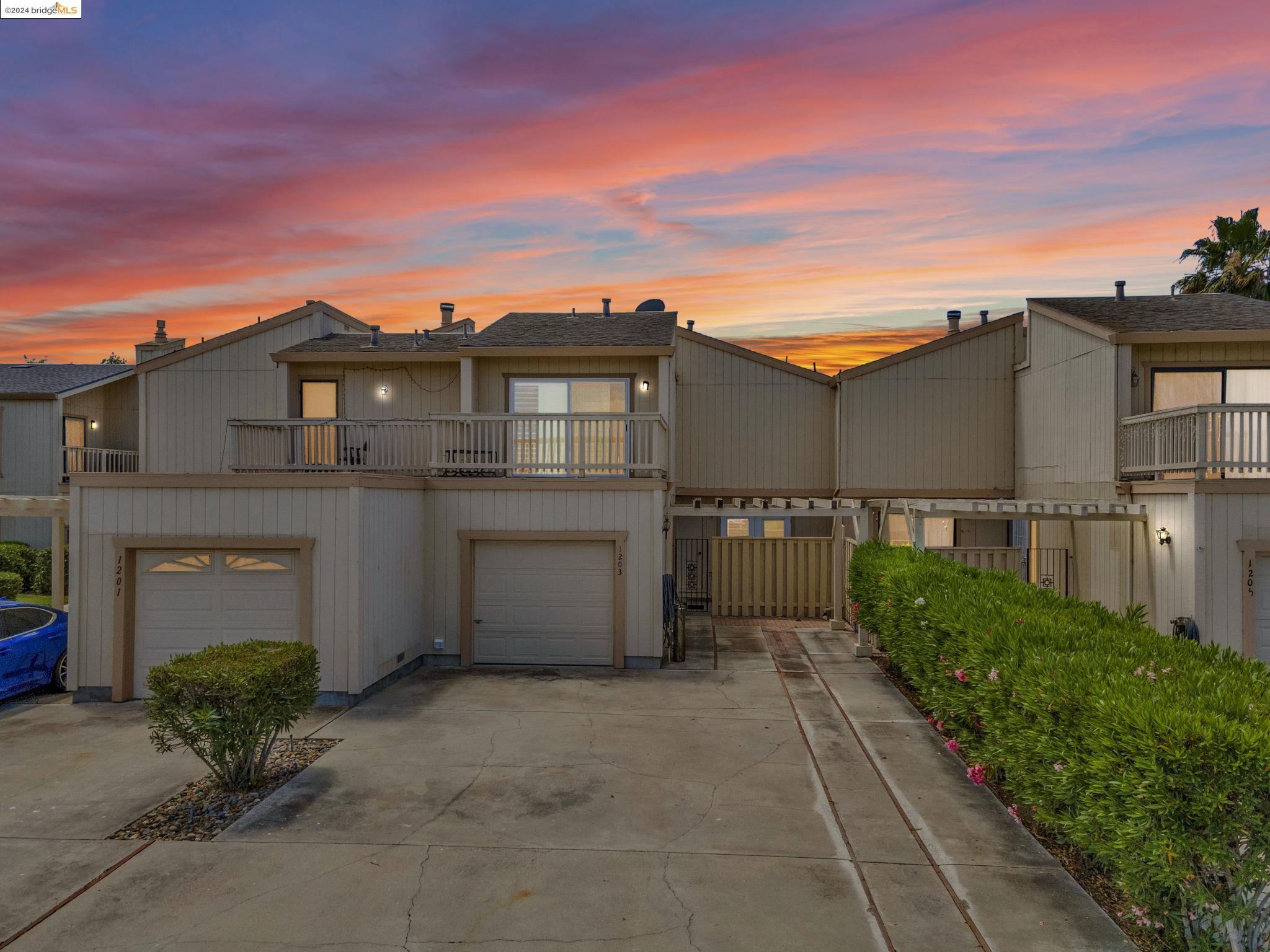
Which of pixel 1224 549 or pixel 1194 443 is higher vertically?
pixel 1194 443

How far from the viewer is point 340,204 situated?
17578 millimetres

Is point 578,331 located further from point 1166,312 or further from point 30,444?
point 30,444

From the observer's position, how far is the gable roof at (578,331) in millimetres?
15492

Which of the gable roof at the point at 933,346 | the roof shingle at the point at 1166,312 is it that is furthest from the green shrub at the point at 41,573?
the roof shingle at the point at 1166,312

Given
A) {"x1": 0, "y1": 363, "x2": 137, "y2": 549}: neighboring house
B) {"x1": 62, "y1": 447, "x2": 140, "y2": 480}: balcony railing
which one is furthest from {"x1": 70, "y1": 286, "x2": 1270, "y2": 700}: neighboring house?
{"x1": 0, "y1": 363, "x2": 137, "y2": 549}: neighboring house

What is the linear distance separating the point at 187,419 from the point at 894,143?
16.6 m

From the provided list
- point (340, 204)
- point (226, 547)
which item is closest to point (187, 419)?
point (340, 204)

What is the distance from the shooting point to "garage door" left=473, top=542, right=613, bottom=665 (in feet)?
40.4

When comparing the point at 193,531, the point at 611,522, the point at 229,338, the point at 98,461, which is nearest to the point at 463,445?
the point at 611,522

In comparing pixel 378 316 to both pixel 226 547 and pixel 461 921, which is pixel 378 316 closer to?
pixel 226 547

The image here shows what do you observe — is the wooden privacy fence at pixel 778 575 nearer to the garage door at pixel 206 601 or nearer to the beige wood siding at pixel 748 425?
the beige wood siding at pixel 748 425

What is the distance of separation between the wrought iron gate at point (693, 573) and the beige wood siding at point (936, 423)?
151 inches

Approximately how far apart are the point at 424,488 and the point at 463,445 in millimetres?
2911

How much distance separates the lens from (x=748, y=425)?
1880 centimetres
